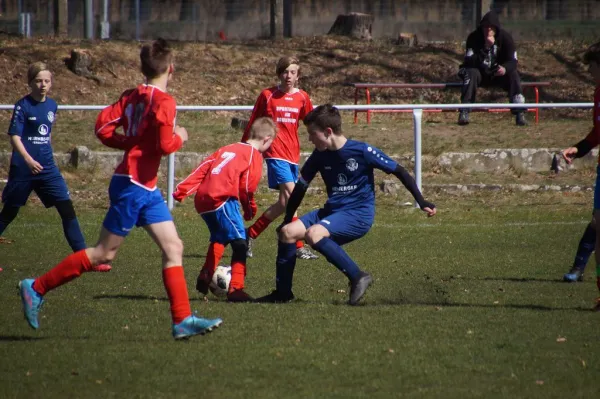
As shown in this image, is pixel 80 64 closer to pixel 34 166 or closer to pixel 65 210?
pixel 65 210

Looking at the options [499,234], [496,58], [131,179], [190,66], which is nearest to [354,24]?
[190,66]

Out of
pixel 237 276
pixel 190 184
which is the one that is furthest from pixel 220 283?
pixel 190 184

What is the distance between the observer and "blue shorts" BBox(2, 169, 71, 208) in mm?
9164

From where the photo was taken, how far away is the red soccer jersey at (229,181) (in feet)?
25.4

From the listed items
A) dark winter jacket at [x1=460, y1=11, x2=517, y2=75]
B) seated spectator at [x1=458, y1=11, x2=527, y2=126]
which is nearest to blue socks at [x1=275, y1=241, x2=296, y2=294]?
seated spectator at [x1=458, y1=11, x2=527, y2=126]

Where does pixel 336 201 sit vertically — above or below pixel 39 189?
above

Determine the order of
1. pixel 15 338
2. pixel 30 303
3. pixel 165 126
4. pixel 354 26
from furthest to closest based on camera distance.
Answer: pixel 354 26 → pixel 15 338 → pixel 30 303 → pixel 165 126

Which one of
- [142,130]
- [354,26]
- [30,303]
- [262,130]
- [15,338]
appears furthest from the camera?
[354,26]

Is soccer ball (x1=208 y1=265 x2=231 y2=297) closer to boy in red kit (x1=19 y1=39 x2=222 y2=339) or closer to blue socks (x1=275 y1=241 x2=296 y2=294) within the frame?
blue socks (x1=275 y1=241 x2=296 y2=294)

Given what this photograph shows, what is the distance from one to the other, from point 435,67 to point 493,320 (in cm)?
1571

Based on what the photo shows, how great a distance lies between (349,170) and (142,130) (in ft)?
6.74

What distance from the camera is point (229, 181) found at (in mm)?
7789

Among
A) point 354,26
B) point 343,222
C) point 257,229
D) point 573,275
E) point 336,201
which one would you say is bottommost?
point 573,275

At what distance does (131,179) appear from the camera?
579 centimetres
